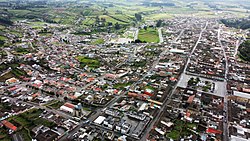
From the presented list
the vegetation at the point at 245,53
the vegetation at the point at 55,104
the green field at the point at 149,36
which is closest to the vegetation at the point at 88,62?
the vegetation at the point at 55,104

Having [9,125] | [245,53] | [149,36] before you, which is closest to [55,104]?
[9,125]

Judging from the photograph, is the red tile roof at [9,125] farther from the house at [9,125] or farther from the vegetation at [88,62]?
the vegetation at [88,62]

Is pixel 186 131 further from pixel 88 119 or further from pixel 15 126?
pixel 15 126

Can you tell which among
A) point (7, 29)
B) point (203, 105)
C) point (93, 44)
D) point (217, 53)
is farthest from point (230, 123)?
point (7, 29)

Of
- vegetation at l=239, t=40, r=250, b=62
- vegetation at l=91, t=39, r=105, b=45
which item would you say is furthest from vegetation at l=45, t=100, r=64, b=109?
vegetation at l=239, t=40, r=250, b=62

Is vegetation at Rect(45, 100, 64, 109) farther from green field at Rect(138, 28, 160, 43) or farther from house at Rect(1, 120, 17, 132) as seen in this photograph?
green field at Rect(138, 28, 160, 43)

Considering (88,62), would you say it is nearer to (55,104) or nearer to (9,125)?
(55,104)
